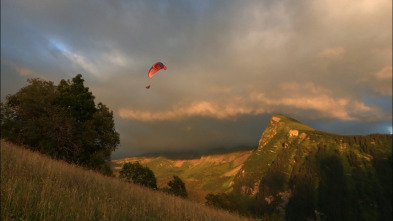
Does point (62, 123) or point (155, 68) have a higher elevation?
point (155, 68)

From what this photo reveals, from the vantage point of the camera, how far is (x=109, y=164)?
3394cm

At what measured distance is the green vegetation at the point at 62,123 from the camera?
2623cm

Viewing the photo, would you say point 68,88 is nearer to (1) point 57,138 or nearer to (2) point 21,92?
(2) point 21,92

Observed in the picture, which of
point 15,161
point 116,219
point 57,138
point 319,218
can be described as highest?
point 57,138

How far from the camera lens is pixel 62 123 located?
87.0 feet

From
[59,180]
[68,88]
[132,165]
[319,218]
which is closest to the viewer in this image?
[59,180]

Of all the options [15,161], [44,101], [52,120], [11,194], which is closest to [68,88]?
[44,101]

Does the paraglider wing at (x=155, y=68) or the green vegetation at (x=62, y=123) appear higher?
the paraglider wing at (x=155, y=68)

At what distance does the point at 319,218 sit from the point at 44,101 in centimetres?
23055

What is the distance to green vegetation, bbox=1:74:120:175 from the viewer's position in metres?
26.2

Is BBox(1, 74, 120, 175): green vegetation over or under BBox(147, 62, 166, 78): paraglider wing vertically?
under

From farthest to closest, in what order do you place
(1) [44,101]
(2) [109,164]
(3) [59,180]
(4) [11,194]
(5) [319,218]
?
1. (5) [319,218]
2. (2) [109,164]
3. (1) [44,101]
4. (3) [59,180]
5. (4) [11,194]

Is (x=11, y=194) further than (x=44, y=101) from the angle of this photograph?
No

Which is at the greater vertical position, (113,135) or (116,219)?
(113,135)
